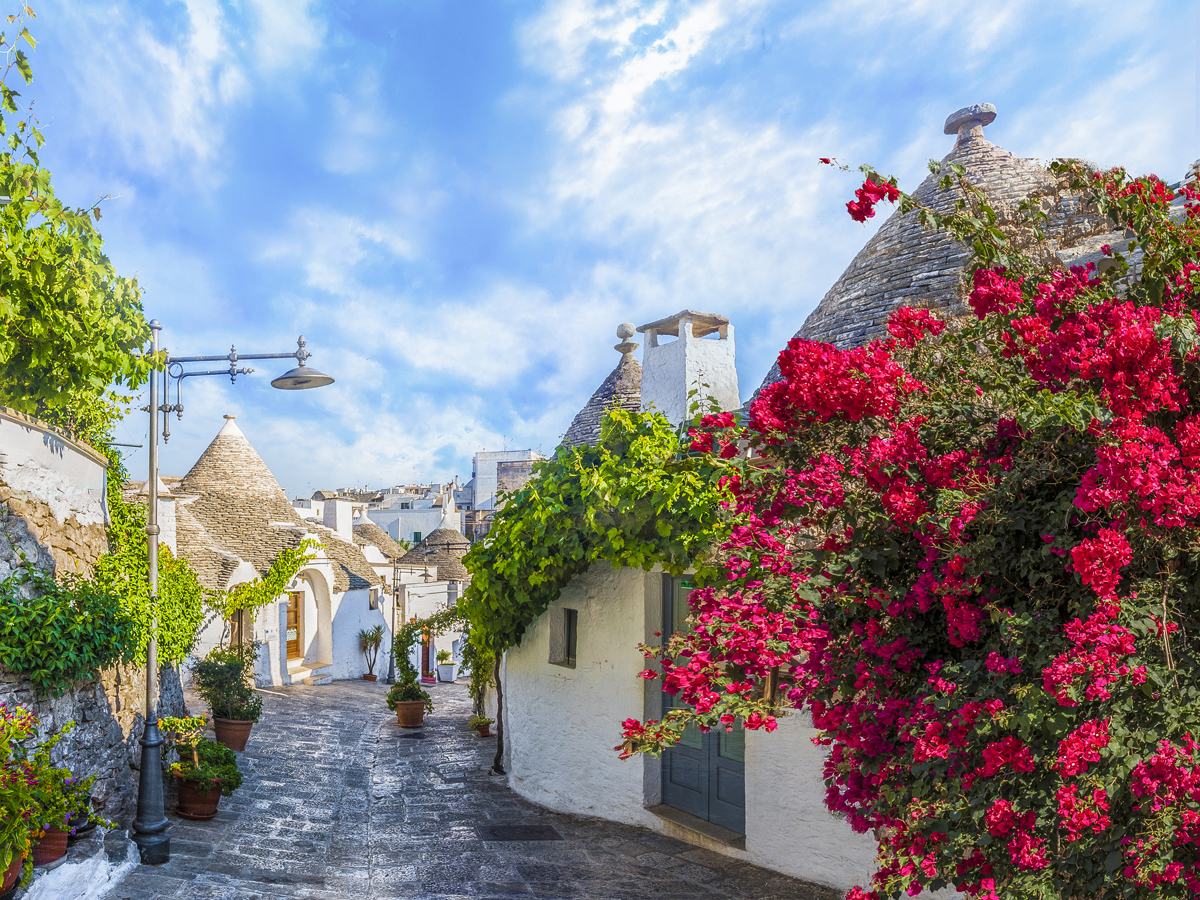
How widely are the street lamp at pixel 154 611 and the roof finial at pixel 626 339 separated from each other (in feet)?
25.8

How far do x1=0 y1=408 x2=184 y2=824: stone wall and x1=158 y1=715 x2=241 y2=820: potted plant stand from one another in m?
0.45

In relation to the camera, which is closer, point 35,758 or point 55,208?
point 35,758

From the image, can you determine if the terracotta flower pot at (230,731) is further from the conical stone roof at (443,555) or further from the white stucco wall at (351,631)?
the conical stone roof at (443,555)

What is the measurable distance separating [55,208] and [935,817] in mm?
7538

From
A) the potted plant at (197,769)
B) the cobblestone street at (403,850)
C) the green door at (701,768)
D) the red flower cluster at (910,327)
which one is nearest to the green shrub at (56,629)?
the potted plant at (197,769)

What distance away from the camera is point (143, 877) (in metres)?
6.82

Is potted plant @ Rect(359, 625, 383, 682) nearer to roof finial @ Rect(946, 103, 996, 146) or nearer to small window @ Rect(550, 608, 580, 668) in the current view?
small window @ Rect(550, 608, 580, 668)

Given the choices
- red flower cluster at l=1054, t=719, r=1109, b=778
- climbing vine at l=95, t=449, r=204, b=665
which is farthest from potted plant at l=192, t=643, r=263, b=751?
red flower cluster at l=1054, t=719, r=1109, b=778

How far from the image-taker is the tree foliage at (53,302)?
6355mm

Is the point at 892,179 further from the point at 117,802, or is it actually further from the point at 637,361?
the point at 637,361

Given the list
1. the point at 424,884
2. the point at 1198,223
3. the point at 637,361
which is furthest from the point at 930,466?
the point at 637,361

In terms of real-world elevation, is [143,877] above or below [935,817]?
below

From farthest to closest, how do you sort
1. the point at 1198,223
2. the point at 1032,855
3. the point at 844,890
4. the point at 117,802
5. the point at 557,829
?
the point at 557,829 < the point at 117,802 < the point at 844,890 < the point at 1198,223 < the point at 1032,855

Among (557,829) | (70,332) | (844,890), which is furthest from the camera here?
(557,829)
